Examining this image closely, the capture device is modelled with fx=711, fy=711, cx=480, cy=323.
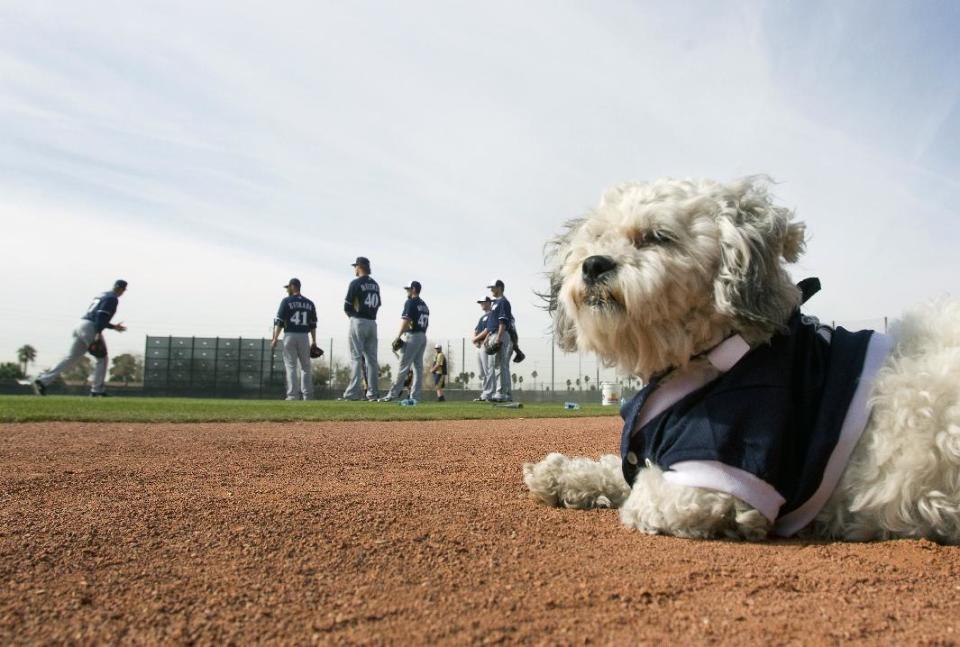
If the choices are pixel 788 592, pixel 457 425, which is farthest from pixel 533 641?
pixel 457 425

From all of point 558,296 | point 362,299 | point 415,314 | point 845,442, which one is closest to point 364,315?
point 362,299

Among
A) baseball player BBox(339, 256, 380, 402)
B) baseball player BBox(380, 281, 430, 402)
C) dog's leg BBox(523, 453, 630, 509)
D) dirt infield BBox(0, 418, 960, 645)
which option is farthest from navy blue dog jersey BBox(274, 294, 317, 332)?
dog's leg BBox(523, 453, 630, 509)

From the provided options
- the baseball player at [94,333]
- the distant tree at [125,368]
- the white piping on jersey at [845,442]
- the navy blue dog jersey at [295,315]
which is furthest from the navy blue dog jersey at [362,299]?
the distant tree at [125,368]

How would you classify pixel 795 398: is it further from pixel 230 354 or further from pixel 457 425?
pixel 230 354

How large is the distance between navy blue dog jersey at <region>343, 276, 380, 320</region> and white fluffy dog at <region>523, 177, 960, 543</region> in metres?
13.0

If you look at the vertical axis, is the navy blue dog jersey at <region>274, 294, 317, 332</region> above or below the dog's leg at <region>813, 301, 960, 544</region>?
above

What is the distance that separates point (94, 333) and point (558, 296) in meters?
15.3

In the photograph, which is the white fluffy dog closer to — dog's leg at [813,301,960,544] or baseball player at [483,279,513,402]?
dog's leg at [813,301,960,544]

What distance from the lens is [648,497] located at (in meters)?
2.96

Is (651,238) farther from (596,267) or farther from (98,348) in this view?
(98,348)

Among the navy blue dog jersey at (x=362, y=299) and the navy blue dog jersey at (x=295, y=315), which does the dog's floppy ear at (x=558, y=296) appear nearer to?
the navy blue dog jersey at (x=362, y=299)

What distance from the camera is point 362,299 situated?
1596 cm

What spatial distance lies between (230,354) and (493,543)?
3706cm

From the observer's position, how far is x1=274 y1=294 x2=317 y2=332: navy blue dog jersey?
16.6 meters
